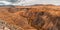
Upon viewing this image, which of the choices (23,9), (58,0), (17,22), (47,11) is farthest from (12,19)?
(58,0)

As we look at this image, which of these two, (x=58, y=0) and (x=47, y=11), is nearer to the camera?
(x=47, y=11)

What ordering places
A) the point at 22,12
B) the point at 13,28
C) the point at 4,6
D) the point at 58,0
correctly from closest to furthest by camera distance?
the point at 13,28, the point at 22,12, the point at 4,6, the point at 58,0

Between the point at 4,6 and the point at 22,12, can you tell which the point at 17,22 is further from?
the point at 4,6

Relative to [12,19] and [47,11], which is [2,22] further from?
[47,11]

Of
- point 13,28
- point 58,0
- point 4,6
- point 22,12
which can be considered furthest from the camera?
point 58,0

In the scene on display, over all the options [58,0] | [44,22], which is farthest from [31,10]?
[58,0]

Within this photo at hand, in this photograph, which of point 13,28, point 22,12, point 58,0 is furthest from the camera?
point 58,0
